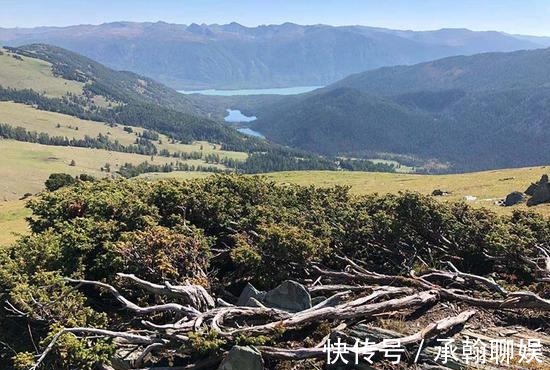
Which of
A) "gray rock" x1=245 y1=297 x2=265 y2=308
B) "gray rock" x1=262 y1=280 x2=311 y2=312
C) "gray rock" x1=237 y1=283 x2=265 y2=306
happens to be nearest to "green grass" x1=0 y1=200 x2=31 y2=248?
"gray rock" x1=237 y1=283 x2=265 y2=306

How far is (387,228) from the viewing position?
2258 centimetres

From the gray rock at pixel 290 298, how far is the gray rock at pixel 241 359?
3.38m

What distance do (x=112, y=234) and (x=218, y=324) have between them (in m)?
9.28

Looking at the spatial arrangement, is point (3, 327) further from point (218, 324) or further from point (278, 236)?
point (278, 236)

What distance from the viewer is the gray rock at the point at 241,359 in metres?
13.6

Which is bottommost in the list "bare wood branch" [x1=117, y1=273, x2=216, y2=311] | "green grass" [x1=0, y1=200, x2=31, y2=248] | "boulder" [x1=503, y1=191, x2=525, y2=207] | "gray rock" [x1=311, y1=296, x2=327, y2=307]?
"green grass" [x1=0, y1=200, x2=31, y2=248]

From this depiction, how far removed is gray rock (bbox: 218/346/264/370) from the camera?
13.6 meters

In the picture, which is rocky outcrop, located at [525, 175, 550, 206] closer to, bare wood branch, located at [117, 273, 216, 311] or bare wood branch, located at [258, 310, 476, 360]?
bare wood branch, located at [258, 310, 476, 360]

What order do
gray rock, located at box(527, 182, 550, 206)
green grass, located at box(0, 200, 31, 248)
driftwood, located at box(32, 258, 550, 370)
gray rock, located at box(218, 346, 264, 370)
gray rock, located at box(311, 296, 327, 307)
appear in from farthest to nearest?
green grass, located at box(0, 200, 31, 248) < gray rock, located at box(527, 182, 550, 206) < gray rock, located at box(311, 296, 327, 307) < driftwood, located at box(32, 258, 550, 370) < gray rock, located at box(218, 346, 264, 370)

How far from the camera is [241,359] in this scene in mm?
13617

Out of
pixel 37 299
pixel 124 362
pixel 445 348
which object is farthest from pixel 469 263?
pixel 37 299

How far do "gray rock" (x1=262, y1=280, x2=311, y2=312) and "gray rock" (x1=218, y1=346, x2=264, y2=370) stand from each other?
11.1 ft

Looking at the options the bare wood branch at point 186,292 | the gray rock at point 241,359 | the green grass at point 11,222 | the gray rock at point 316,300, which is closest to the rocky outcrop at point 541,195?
the gray rock at point 316,300

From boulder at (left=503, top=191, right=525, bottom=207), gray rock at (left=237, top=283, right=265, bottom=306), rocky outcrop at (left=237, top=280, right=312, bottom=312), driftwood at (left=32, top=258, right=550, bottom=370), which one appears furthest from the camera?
boulder at (left=503, top=191, right=525, bottom=207)
